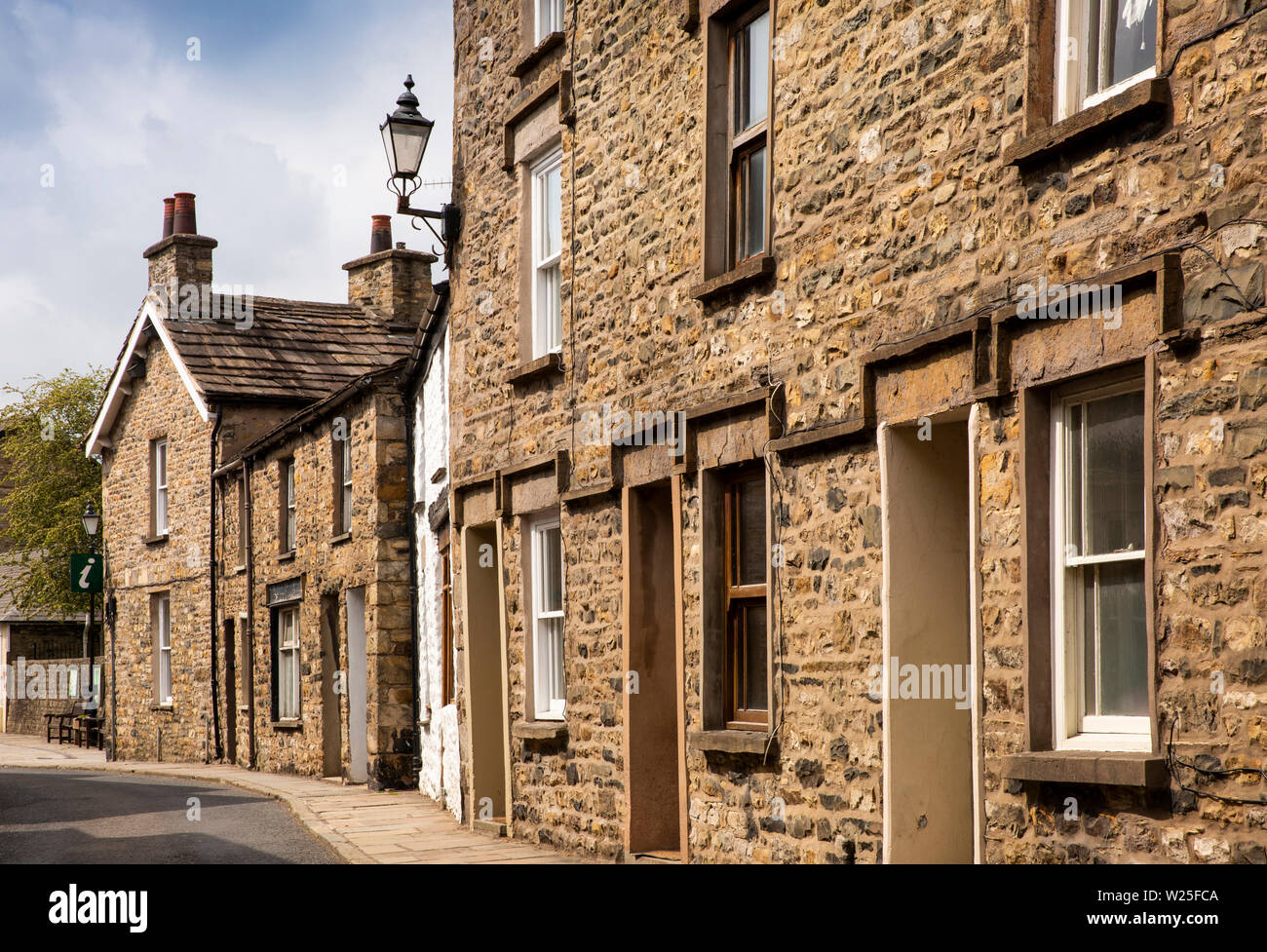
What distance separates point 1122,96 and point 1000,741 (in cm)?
280

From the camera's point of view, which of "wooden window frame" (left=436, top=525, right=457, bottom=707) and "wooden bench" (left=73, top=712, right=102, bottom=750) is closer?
"wooden window frame" (left=436, top=525, right=457, bottom=707)

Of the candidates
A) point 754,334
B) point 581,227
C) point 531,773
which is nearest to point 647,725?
point 531,773

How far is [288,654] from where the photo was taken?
69.4ft

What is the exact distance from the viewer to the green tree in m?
39.6

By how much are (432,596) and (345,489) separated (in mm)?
3436

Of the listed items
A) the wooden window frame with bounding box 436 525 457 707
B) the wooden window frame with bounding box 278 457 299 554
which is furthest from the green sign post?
the wooden window frame with bounding box 436 525 457 707

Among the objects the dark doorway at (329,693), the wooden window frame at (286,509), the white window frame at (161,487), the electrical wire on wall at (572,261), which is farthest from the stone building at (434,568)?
the white window frame at (161,487)

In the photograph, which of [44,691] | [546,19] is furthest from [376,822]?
[44,691]

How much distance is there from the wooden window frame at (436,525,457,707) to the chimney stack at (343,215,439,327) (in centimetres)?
1259

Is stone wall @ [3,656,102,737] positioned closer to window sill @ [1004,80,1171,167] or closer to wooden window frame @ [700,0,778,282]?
wooden window frame @ [700,0,778,282]

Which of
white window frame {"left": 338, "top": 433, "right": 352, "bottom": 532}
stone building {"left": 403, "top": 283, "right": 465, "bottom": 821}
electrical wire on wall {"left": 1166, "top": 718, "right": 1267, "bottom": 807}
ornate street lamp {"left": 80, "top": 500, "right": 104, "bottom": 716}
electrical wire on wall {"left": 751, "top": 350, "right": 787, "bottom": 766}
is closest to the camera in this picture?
electrical wire on wall {"left": 1166, "top": 718, "right": 1267, "bottom": 807}

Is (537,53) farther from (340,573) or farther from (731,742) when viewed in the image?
(340,573)

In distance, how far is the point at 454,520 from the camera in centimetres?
1368

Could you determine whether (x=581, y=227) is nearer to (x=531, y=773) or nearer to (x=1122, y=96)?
(x=531, y=773)
